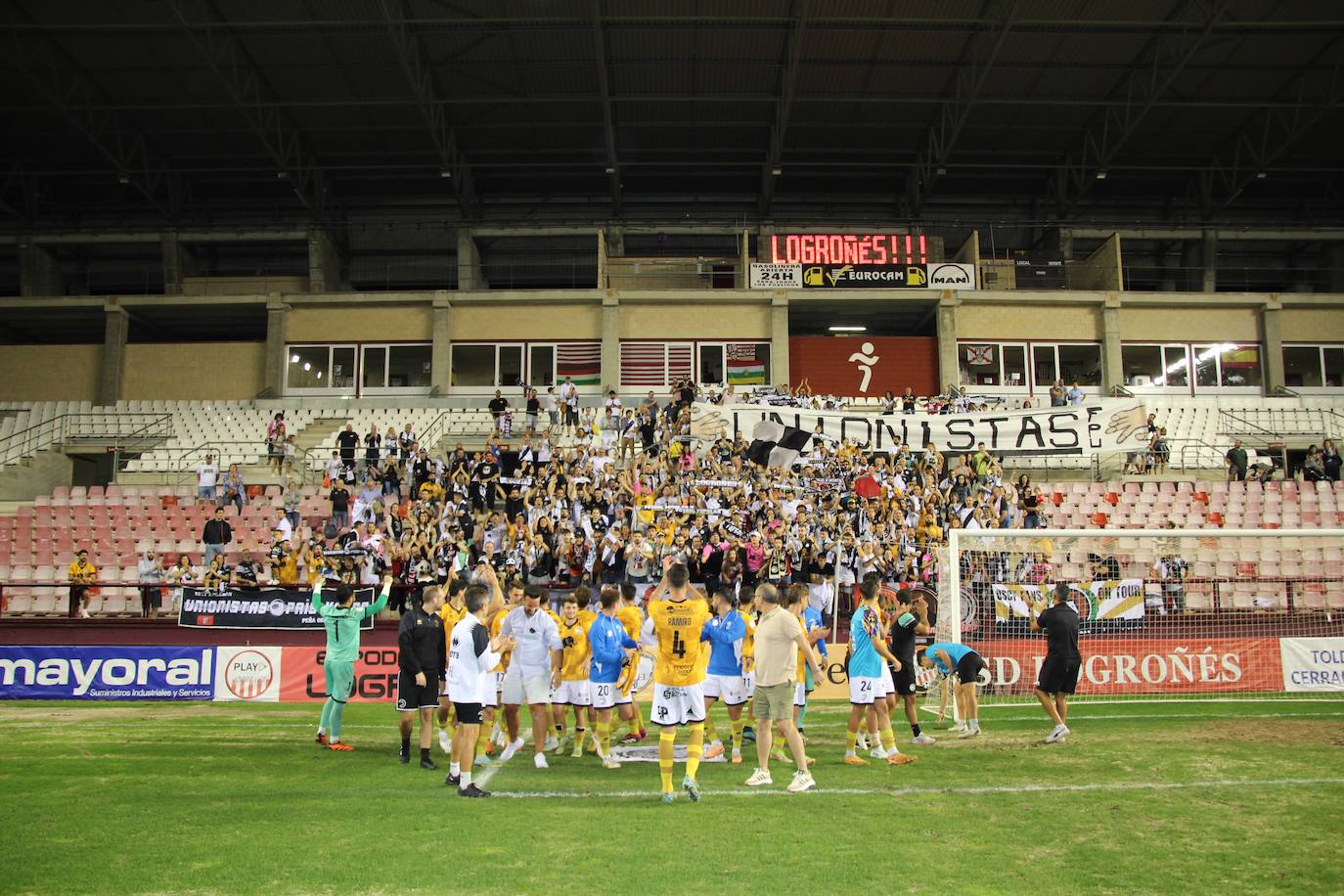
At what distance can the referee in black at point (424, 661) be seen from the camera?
10938mm

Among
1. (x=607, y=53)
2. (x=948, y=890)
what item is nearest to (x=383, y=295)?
(x=607, y=53)

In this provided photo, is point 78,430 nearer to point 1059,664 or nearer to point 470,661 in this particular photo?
point 470,661

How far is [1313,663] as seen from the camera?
15.6 m

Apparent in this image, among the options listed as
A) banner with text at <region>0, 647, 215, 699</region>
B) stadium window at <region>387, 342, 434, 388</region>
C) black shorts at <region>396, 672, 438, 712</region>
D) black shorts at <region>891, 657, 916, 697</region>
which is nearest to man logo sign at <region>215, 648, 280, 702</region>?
banner with text at <region>0, 647, 215, 699</region>

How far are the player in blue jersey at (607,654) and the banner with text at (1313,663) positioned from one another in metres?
11.3

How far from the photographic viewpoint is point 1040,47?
32656 millimetres

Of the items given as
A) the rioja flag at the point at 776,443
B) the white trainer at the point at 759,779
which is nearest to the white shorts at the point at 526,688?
the white trainer at the point at 759,779

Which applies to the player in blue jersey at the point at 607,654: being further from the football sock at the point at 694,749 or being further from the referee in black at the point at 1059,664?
the referee in black at the point at 1059,664

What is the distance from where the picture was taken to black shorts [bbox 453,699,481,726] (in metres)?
9.54

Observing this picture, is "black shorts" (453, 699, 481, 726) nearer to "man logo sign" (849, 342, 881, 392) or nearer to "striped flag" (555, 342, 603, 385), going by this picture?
"striped flag" (555, 342, 603, 385)

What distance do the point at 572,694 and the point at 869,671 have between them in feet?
11.8

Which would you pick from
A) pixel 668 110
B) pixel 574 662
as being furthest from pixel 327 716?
pixel 668 110

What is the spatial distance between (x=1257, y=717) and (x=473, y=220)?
112 feet

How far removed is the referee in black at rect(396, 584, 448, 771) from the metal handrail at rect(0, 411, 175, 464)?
2759 centimetres
